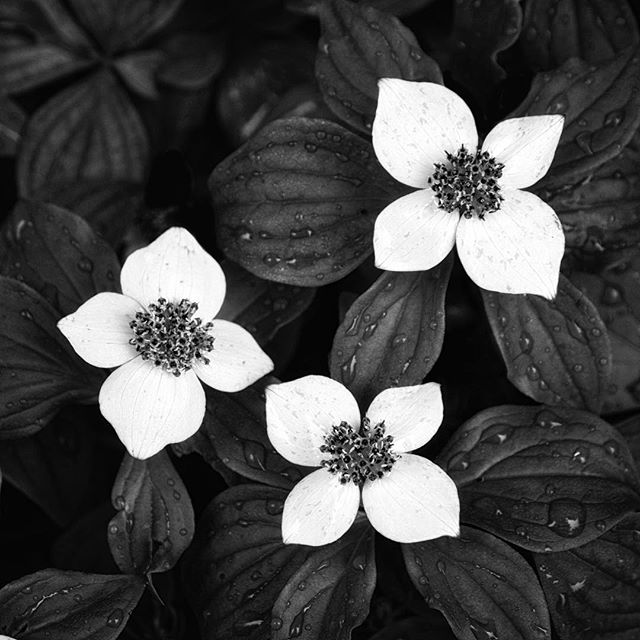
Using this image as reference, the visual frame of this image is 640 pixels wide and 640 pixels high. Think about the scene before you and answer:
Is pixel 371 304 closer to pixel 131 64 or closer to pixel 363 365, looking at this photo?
pixel 363 365

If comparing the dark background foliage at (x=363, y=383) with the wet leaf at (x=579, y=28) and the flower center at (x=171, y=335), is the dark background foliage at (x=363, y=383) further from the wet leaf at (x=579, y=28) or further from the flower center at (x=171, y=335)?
the flower center at (x=171, y=335)

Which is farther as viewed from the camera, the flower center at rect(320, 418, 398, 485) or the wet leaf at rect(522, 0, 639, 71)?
the wet leaf at rect(522, 0, 639, 71)

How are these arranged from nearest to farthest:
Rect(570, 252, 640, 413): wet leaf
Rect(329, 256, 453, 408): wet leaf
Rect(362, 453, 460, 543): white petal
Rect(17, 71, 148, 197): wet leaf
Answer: Rect(362, 453, 460, 543): white petal < Rect(329, 256, 453, 408): wet leaf < Rect(570, 252, 640, 413): wet leaf < Rect(17, 71, 148, 197): wet leaf

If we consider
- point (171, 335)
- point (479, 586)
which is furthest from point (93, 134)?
point (479, 586)

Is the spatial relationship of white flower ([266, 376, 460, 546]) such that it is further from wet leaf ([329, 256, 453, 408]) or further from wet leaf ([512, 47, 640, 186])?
wet leaf ([512, 47, 640, 186])

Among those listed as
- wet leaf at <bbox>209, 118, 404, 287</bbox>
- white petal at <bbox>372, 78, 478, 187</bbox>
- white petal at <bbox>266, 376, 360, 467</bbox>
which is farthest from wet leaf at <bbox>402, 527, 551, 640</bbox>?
white petal at <bbox>372, 78, 478, 187</bbox>

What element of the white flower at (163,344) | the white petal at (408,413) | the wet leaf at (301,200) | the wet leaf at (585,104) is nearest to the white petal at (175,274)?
the white flower at (163,344)

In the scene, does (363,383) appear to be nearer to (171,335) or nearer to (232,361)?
(232,361)
